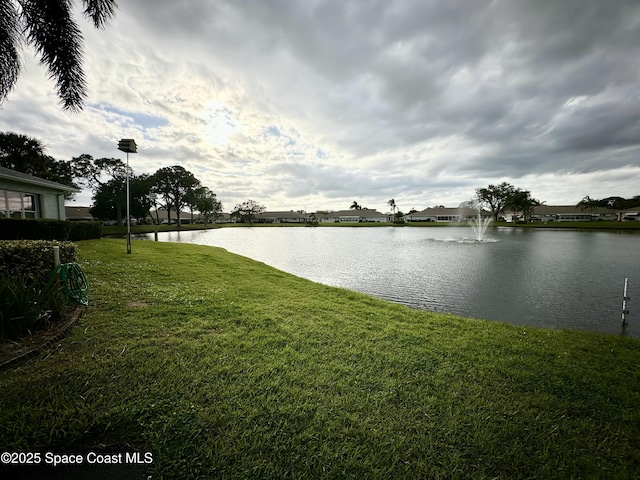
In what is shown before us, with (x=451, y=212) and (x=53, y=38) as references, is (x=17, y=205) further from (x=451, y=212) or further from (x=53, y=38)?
(x=451, y=212)

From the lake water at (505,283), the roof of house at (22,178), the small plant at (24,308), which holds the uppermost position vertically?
the roof of house at (22,178)

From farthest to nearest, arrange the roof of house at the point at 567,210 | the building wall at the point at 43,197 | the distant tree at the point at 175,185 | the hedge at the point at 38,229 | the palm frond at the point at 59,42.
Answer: the roof of house at the point at 567,210, the distant tree at the point at 175,185, the building wall at the point at 43,197, the hedge at the point at 38,229, the palm frond at the point at 59,42

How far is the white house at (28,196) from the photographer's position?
13.4 m

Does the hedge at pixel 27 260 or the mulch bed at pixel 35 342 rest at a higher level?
the hedge at pixel 27 260

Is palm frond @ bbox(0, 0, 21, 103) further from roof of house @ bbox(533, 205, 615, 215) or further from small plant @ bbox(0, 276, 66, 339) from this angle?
roof of house @ bbox(533, 205, 615, 215)

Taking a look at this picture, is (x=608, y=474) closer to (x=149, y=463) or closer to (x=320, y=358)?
(x=320, y=358)

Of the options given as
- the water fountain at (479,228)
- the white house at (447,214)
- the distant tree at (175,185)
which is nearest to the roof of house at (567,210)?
the white house at (447,214)

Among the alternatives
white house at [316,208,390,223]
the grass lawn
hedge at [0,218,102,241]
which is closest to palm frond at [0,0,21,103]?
the grass lawn

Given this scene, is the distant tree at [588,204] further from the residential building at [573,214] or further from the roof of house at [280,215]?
the roof of house at [280,215]

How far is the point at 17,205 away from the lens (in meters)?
14.3

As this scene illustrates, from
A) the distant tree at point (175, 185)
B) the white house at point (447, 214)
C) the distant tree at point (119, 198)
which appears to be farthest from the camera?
the white house at point (447, 214)

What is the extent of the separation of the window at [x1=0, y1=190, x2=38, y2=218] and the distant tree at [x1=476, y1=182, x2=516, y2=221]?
326 ft

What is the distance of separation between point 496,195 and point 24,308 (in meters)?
103

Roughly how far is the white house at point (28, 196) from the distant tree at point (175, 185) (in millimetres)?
47002
